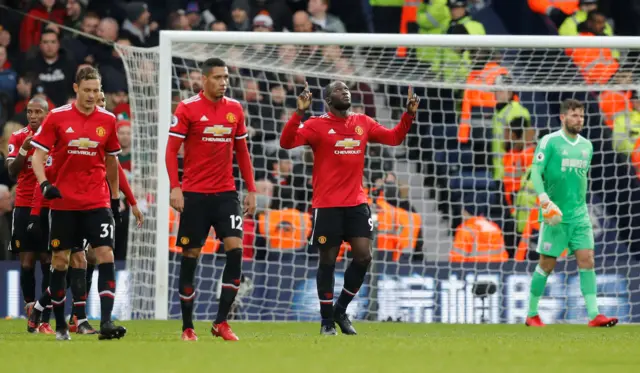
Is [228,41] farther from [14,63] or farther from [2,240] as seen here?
[14,63]

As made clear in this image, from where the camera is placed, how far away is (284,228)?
47.2 feet

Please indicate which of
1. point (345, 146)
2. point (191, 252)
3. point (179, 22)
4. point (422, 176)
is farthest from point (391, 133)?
point (179, 22)

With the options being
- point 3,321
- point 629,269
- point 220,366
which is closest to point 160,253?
point 3,321

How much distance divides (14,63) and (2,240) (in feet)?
11.6

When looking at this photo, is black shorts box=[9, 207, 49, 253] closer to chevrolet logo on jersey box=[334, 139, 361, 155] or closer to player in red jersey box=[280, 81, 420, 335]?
player in red jersey box=[280, 81, 420, 335]

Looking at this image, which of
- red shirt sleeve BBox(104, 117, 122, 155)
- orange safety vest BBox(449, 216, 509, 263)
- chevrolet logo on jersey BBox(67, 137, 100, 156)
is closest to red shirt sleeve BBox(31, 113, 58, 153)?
chevrolet logo on jersey BBox(67, 137, 100, 156)

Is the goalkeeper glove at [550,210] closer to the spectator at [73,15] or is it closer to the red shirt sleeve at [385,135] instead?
the red shirt sleeve at [385,135]

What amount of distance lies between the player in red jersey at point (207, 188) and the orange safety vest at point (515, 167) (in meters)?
6.20

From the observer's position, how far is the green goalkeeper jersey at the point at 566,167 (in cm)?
1190

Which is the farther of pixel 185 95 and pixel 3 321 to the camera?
pixel 185 95

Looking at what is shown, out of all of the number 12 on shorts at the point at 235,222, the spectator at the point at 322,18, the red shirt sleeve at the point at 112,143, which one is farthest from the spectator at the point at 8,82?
the number 12 on shorts at the point at 235,222

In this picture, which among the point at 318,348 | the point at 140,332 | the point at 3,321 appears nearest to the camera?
the point at 318,348

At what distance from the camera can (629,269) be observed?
13.6 metres

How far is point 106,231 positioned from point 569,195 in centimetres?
476
